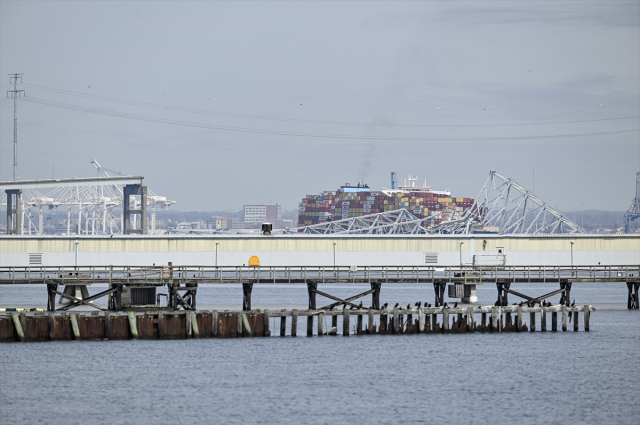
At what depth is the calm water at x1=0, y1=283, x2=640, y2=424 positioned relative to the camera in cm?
3550

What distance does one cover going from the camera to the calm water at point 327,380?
116ft

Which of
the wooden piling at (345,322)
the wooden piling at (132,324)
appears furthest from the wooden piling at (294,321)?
the wooden piling at (132,324)

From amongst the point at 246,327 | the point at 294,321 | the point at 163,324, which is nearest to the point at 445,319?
the point at 294,321

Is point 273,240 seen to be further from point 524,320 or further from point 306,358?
point 306,358

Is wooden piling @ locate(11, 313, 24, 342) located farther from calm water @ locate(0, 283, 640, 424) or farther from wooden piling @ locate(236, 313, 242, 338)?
wooden piling @ locate(236, 313, 242, 338)

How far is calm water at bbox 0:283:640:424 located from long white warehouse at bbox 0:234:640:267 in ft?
149

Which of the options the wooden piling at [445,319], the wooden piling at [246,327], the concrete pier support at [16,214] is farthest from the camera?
the concrete pier support at [16,214]

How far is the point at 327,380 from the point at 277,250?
57.7 m

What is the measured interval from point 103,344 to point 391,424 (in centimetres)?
2164

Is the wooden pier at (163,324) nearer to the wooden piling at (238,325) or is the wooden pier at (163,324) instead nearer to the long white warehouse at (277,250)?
the wooden piling at (238,325)

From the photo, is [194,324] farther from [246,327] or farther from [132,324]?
[132,324]

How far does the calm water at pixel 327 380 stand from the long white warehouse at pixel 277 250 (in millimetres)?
45443

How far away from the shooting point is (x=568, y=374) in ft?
144

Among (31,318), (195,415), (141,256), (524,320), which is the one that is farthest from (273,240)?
(195,415)
